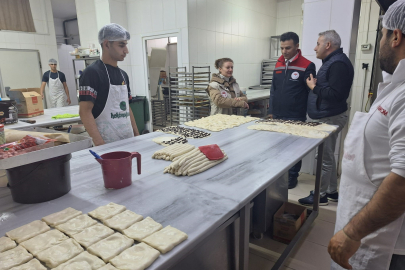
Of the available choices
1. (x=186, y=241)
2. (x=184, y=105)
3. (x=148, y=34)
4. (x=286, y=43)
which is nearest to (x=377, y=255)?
(x=186, y=241)

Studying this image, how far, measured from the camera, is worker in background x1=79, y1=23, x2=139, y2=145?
202cm

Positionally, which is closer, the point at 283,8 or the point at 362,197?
the point at 362,197

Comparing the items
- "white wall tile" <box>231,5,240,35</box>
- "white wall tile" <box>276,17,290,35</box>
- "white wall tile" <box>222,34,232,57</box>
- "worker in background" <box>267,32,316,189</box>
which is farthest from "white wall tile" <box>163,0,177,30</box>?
"white wall tile" <box>276,17,290,35</box>

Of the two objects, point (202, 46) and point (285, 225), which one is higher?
point (202, 46)

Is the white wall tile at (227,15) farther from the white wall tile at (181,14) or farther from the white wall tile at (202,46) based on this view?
the white wall tile at (181,14)

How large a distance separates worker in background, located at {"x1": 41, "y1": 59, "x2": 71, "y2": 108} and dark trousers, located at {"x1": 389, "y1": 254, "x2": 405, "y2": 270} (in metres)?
6.58

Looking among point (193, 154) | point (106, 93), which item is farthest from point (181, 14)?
point (193, 154)

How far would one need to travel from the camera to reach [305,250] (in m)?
2.15

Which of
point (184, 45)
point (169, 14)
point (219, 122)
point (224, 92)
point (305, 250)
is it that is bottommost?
point (305, 250)

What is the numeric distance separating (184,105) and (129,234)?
3856 mm

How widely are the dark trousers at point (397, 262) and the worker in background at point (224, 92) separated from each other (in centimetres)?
250

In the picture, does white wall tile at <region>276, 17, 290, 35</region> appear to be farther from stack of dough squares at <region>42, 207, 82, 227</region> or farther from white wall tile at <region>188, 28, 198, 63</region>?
stack of dough squares at <region>42, 207, 82, 227</region>

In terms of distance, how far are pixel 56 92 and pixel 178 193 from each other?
239 inches

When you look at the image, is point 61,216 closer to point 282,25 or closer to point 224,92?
point 224,92
